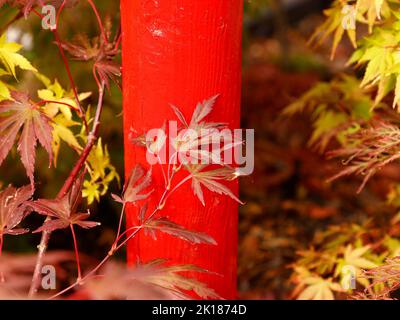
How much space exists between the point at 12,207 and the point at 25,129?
166mm

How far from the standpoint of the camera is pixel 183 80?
131 centimetres

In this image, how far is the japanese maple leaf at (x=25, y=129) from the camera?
4.04 feet

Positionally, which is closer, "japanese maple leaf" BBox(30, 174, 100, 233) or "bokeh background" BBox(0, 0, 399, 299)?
"japanese maple leaf" BBox(30, 174, 100, 233)

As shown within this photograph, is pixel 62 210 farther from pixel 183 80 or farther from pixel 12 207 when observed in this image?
pixel 183 80

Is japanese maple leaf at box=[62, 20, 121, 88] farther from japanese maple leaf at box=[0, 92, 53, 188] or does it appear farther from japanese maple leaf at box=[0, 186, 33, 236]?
japanese maple leaf at box=[0, 186, 33, 236]

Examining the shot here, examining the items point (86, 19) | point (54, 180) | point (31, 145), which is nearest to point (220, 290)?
point (31, 145)

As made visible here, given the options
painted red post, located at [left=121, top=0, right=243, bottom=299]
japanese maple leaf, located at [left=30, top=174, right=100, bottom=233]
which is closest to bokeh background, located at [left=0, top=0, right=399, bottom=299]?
painted red post, located at [left=121, top=0, right=243, bottom=299]

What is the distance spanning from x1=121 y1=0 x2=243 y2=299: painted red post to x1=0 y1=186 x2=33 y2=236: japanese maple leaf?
0.25m

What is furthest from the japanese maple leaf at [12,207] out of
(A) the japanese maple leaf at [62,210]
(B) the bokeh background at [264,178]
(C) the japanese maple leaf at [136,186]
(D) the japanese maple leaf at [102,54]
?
(B) the bokeh background at [264,178]

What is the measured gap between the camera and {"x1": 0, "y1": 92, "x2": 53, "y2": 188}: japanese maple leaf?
123cm

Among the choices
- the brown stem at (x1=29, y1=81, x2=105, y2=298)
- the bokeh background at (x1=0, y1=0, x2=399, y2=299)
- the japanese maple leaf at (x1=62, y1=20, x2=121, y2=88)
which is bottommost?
the brown stem at (x1=29, y1=81, x2=105, y2=298)

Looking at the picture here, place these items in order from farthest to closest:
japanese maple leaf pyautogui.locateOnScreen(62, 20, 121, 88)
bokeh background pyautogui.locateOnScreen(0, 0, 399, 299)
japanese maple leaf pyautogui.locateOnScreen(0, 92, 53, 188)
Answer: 1. bokeh background pyautogui.locateOnScreen(0, 0, 399, 299)
2. japanese maple leaf pyautogui.locateOnScreen(62, 20, 121, 88)
3. japanese maple leaf pyautogui.locateOnScreen(0, 92, 53, 188)

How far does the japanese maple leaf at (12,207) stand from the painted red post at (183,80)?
0.80ft

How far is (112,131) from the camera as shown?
9.09 ft
